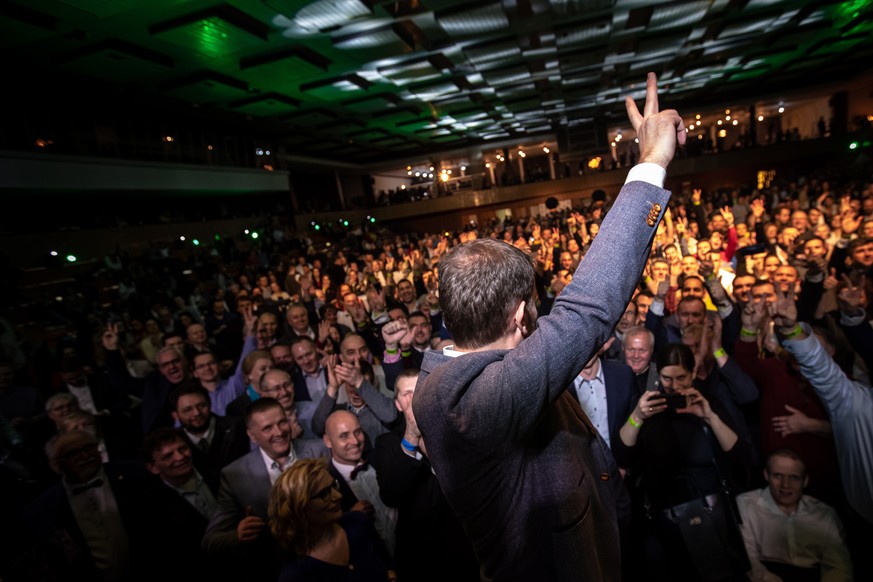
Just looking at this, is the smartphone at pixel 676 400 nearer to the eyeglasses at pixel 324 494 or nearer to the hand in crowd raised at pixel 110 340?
the eyeglasses at pixel 324 494

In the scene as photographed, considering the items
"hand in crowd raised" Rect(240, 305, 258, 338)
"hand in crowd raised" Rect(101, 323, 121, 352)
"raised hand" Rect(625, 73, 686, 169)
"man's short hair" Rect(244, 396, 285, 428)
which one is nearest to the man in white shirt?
"raised hand" Rect(625, 73, 686, 169)

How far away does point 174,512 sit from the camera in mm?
2158

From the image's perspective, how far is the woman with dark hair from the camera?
195 centimetres

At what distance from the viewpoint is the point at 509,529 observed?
0.86 metres

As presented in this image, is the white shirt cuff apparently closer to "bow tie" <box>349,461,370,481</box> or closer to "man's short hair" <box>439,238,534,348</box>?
"man's short hair" <box>439,238,534,348</box>

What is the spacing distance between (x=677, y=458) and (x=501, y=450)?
5.48 feet

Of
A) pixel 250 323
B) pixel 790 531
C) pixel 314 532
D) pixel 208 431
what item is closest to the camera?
pixel 314 532

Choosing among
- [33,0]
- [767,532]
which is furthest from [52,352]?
[767,532]

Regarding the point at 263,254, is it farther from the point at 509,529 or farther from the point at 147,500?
the point at 509,529

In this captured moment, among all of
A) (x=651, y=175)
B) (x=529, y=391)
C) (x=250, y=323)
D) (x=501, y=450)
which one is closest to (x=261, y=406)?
(x=501, y=450)

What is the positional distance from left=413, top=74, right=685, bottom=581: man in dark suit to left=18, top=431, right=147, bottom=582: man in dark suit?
218 cm

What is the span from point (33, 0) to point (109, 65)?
2360mm

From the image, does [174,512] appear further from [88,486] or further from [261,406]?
[261,406]

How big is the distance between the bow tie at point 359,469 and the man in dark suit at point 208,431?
91cm
